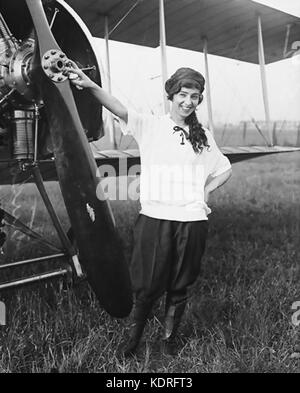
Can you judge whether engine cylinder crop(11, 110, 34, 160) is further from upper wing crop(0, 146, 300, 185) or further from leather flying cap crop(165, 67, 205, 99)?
leather flying cap crop(165, 67, 205, 99)

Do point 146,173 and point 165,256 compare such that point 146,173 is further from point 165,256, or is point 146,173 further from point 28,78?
point 28,78

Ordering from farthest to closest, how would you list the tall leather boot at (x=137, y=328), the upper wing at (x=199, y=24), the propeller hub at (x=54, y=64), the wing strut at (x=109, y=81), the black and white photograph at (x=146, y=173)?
the upper wing at (x=199, y=24)
the wing strut at (x=109, y=81)
the tall leather boot at (x=137, y=328)
the black and white photograph at (x=146, y=173)
the propeller hub at (x=54, y=64)

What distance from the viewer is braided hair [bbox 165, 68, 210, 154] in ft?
6.18

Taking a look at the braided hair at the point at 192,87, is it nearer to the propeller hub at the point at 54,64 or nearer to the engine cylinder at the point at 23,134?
the propeller hub at the point at 54,64

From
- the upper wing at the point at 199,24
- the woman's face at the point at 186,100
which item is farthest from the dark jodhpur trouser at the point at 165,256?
the upper wing at the point at 199,24

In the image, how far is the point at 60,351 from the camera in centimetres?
199

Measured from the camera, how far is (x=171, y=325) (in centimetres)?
200

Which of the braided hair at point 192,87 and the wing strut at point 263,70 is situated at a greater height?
the wing strut at point 263,70

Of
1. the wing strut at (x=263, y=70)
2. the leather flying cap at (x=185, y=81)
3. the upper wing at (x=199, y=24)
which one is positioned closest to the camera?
the leather flying cap at (x=185, y=81)

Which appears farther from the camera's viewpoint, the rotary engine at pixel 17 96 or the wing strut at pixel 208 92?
the wing strut at pixel 208 92

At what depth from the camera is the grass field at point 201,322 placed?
1.89 metres

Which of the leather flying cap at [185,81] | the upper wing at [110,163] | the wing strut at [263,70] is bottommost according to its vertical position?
the upper wing at [110,163]

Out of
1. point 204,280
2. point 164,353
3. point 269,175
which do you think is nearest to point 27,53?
point 164,353
